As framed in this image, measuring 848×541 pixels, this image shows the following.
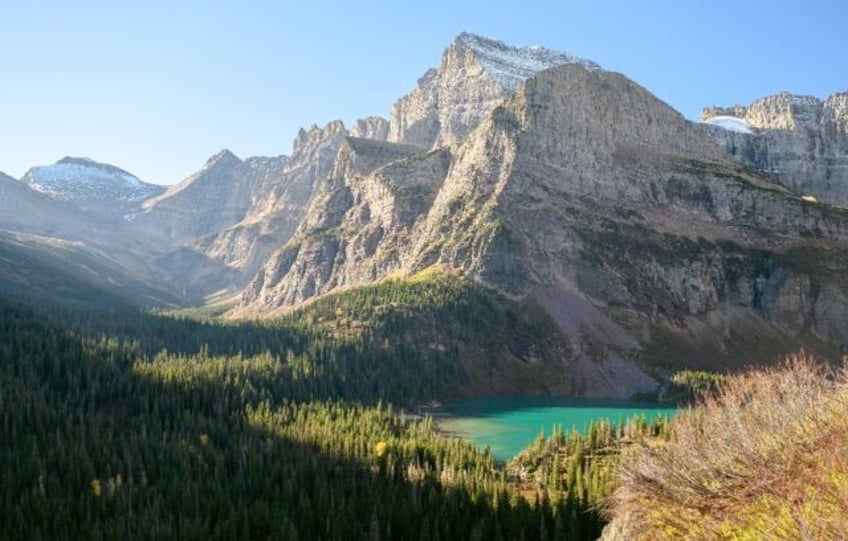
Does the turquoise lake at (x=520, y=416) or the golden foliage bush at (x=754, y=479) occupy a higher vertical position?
the golden foliage bush at (x=754, y=479)

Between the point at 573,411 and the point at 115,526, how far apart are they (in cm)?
12043

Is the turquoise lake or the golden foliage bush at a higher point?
the golden foliage bush

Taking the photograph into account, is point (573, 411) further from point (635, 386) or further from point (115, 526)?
point (115, 526)

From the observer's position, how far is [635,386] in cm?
19800

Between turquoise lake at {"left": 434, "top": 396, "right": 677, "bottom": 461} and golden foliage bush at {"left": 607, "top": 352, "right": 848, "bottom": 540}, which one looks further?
turquoise lake at {"left": 434, "top": 396, "right": 677, "bottom": 461}

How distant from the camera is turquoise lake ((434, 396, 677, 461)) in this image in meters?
141

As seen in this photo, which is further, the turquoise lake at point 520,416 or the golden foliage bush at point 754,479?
the turquoise lake at point 520,416

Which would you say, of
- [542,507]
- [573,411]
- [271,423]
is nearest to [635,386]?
[573,411]

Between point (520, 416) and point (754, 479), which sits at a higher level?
point (754, 479)

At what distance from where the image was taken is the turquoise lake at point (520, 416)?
462ft

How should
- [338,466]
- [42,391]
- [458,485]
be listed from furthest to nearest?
[42,391] → [338,466] → [458,485]

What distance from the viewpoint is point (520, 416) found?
168 m

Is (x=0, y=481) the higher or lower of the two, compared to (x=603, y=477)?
lower

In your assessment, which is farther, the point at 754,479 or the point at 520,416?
the point at 520,416
